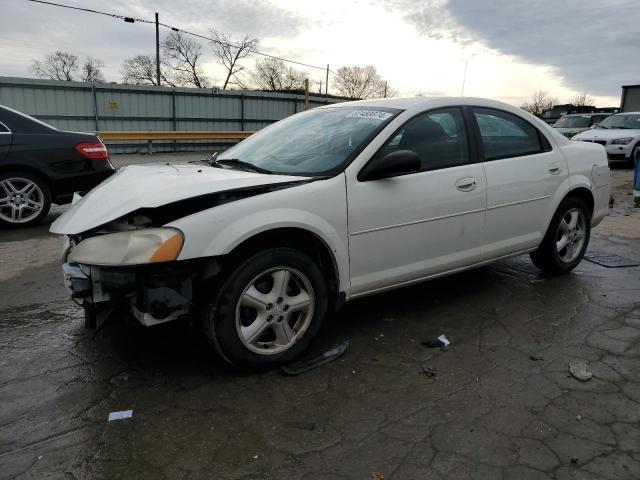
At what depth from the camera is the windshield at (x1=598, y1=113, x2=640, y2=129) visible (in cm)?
1590

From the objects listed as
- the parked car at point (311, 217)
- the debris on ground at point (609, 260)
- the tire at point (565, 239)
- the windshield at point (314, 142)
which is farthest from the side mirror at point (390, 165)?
the debris on ground at point (609, 260)

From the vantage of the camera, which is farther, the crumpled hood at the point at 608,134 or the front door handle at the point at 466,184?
the crumpled hood at the point at 608,134

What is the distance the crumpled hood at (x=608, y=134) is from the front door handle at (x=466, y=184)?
44.7 ft

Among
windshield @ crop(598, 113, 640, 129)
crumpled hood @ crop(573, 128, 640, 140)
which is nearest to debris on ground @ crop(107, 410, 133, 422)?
crumpled hood @ crop(573, 128, 640, 140)

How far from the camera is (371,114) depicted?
3742mm

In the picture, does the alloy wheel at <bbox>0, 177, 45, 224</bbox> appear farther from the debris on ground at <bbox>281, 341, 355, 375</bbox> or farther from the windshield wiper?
the debris on ground at <bbox>281, 341, 355, 375</bbox>

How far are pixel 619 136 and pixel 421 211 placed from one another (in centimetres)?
1423

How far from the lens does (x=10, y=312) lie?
398 centimetres

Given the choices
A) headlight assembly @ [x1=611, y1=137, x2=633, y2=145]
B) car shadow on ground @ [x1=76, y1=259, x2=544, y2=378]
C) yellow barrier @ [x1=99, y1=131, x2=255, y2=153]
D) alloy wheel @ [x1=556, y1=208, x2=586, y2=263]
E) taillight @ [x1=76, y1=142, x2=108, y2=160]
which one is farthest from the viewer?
yellow barrier @ [x1=99, y1=131, x2=255, y2=153]

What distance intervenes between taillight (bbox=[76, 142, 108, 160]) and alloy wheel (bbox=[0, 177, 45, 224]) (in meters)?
0.73

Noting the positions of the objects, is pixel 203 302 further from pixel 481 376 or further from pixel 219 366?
pixel 481 376

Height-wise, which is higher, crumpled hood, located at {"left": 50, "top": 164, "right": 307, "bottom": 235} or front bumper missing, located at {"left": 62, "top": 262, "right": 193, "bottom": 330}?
crumpled hood, located at {"left": 50, "top": 164, "right": 307, "bottom": 235}

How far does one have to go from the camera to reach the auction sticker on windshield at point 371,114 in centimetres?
364

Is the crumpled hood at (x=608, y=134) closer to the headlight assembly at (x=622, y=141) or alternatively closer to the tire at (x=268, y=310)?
the headlight assembly at (x=622, y=141)
